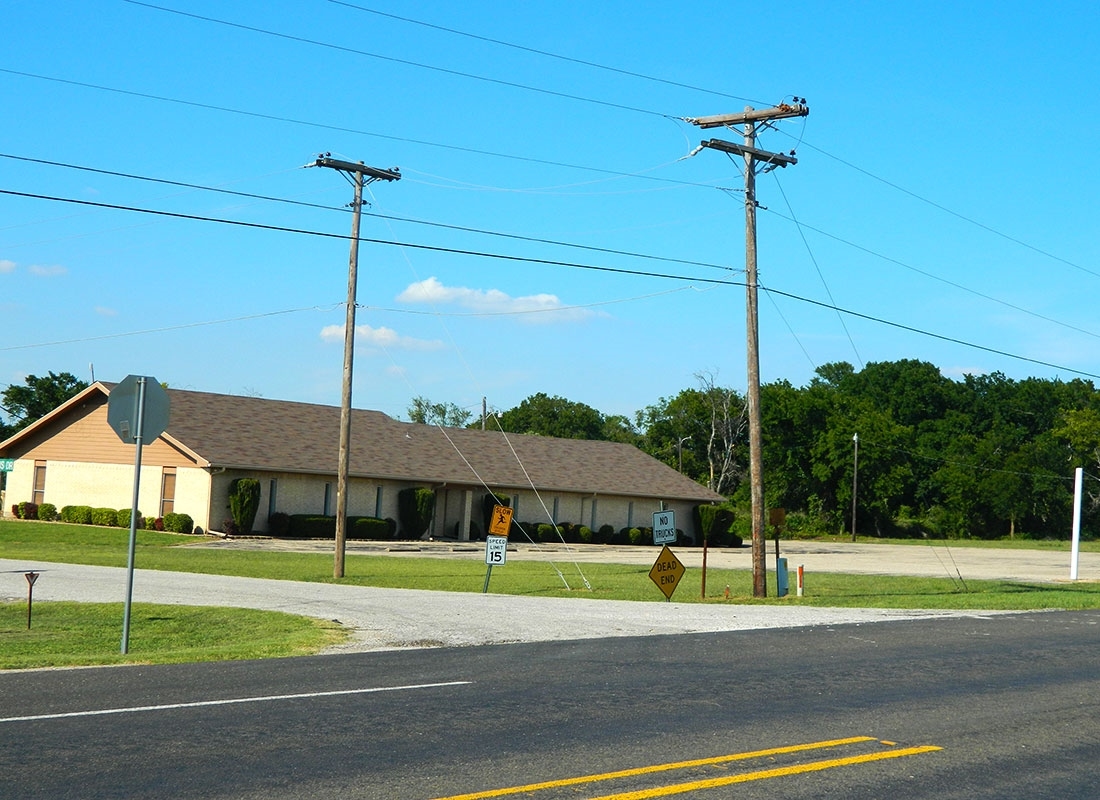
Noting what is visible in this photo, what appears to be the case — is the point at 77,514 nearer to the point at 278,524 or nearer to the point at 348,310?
the point at 278,524

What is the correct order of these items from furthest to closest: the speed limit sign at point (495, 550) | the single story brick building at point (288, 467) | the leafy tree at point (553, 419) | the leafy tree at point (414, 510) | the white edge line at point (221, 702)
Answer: the leafy tree at point (553, 419) < the leafy tree at point (414, 510) < the single story brick building at point (288, 467) < the speed limit sign at point (495, 550) < the white edge line at point (221, 702)

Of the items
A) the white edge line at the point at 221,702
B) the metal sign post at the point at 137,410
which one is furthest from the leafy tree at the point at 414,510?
the white edge line at the point at 221,702

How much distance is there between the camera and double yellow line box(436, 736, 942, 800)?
6.90 meters

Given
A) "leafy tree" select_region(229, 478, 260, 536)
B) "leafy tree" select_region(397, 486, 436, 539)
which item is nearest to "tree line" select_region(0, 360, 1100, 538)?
"leafy tree" select_region(397, 486, 436, 539)

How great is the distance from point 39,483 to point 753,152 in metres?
38.4

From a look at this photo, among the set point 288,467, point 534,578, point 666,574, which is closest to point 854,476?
point 288,467

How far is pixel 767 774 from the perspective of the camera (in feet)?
24.7

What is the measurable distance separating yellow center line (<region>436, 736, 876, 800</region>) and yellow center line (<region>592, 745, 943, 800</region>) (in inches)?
12.7

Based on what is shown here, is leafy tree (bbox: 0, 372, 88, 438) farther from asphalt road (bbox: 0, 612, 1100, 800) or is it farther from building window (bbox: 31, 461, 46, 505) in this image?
asphalt road (bbox: 0, 612, 1100, 800)

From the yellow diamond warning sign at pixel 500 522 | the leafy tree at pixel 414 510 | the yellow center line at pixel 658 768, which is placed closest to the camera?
the yellow center line at pixel 658 768

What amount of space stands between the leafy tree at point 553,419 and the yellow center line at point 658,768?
106159 mm

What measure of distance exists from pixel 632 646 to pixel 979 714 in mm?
4967

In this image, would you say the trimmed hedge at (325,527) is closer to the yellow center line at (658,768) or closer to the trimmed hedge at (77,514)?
the trimmed hedge at (77,514)

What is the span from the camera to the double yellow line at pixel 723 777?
22.6ft
